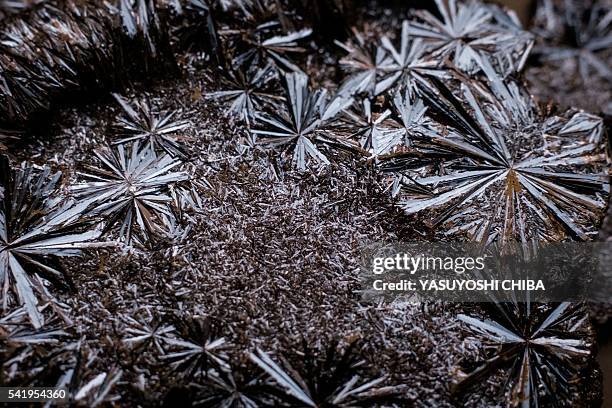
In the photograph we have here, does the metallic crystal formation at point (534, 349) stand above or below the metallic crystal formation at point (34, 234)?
below

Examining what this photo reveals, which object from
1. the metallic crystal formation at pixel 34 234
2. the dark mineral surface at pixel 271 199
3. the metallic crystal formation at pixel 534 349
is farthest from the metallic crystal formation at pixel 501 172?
the metallic crystal formation at pixel 34 234

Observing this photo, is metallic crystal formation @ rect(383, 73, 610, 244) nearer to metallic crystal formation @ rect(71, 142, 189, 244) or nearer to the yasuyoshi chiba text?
the yasuyoshi chiba text

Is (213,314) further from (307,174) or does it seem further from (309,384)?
(307,174)

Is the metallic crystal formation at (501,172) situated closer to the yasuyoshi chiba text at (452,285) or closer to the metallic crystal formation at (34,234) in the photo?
the yasuyoshi chiba text at (452,285)

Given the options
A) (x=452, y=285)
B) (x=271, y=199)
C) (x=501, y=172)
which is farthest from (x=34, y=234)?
(x=501, y=172)

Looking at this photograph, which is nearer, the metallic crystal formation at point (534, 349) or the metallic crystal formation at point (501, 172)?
the metallic crystal formation at point (534, 349)

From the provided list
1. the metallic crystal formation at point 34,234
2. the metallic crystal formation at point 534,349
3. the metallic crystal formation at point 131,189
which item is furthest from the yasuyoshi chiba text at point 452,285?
the metallic crystal formation at point 34,234

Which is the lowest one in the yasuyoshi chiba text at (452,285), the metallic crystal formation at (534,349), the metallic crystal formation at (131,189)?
the metallic crystal formation at (534,349)
